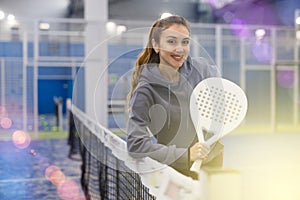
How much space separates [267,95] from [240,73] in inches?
34.0

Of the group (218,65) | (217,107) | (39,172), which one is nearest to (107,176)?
(217,107)


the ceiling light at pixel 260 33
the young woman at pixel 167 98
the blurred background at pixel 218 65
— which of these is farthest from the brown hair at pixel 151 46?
the ceiling light at pixel 260 33

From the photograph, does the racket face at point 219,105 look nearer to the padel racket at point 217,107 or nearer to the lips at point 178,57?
the padel racket at point 217,107

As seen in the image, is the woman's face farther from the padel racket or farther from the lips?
the padel racket

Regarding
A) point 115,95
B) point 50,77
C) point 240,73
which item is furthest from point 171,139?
point 50,77

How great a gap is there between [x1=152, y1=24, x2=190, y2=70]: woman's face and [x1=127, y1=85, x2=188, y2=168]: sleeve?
137 millimetres

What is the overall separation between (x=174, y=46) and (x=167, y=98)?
199 mm

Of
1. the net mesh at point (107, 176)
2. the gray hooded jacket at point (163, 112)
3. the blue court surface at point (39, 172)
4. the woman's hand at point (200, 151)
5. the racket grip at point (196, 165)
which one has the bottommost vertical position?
the blue court surface at point (39, 172)

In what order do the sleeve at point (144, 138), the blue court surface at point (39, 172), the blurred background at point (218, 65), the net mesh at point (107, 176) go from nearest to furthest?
1. the sleeve at point (144, 138)
2. the net mesh at point (107, 176)
3. the blue court surface at point (39, 172)
4. the blurred background at point (218, 65)

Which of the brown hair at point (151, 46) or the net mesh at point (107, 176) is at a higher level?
the brown hair at point (151, 46)

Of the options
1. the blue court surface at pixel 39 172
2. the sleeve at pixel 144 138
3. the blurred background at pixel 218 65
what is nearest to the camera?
the sleeve at pixel 144 138

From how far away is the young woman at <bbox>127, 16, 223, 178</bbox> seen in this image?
1787 millimetres

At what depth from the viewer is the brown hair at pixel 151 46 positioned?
185 centimetres

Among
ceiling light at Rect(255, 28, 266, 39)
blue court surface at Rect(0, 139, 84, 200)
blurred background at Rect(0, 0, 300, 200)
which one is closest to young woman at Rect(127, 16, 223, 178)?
blue court surface at Rect(0, 139, 84, 200)
